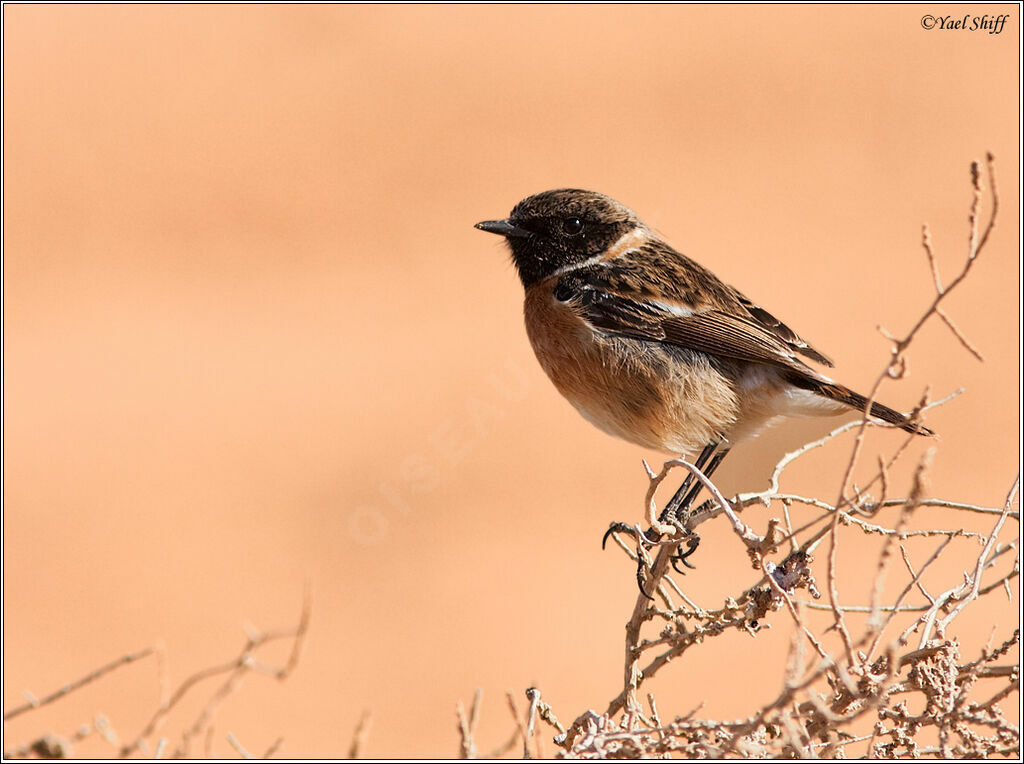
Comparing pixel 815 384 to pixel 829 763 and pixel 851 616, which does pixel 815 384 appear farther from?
pixel 851 616

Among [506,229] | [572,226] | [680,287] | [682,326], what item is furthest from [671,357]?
[506,229]

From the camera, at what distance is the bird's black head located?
20.8 feet

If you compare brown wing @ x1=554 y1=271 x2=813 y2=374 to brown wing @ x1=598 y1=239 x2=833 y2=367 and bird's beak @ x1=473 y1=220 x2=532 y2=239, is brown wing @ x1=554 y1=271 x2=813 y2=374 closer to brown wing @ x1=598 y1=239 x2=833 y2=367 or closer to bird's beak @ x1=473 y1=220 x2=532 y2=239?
brown wing @ x1=598 y1=239 x2=833 y2=367

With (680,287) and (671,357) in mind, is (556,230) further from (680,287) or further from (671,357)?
(671,357)

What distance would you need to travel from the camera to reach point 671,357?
5602mm

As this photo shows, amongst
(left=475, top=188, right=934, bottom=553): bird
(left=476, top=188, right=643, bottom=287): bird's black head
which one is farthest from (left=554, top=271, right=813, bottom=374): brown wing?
(left=476, top=188, right=643, bottom=287): bird's black head

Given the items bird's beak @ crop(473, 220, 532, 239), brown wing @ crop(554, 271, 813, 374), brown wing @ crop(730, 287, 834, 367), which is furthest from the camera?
bird's beak @ crop(473, 220, 532, 239)

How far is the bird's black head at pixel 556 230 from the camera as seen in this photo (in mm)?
6340

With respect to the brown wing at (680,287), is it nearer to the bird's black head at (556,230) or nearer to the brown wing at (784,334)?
the brown wing at (784,334)

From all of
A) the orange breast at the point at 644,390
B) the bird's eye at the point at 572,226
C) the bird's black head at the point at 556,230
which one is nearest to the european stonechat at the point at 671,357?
the orange breast at the point at 644,390

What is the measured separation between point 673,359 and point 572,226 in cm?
115

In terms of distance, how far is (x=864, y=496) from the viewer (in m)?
3.36

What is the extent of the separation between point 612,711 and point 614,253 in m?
3.56

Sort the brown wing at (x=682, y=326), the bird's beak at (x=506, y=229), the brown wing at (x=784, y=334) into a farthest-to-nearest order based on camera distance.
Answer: the bird's beak at (x=506, y=229) < the brown wing at (x=784, y=334) < the brown wing at (x=682, y=326)
